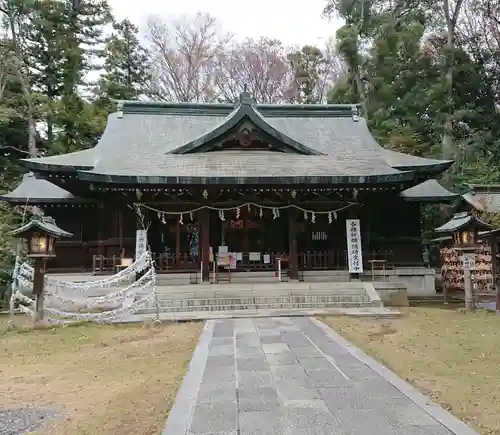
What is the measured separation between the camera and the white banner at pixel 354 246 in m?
14.4

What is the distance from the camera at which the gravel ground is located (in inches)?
159

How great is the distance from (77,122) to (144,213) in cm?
1353

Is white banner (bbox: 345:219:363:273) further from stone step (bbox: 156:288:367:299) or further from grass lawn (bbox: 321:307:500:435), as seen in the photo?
grass lawn (bbox: 321:307:500:435)

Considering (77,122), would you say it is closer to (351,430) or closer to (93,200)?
(93,200)

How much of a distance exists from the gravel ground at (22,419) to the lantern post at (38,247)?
19.8 ft

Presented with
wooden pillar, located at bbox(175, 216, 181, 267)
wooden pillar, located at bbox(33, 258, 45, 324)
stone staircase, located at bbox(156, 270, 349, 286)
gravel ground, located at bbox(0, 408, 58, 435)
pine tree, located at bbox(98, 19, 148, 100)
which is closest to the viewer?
gravel ground, located at bbox(0, 408, 58, 435)

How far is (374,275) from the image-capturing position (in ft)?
49.0

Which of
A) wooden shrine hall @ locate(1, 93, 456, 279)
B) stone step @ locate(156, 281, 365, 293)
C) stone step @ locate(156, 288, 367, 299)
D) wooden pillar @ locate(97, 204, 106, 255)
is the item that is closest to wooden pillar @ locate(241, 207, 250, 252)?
wooden shrine hall @ locate(1, 93, 456, 279)

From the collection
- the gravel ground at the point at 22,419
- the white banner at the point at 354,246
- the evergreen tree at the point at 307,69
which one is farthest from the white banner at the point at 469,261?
the evergreen tree at the point at 307,69

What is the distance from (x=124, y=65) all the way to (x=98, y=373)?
31.8m

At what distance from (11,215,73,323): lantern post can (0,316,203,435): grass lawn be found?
3.08 ft

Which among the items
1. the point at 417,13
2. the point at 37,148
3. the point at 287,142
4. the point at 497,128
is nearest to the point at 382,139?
the point at 497,128

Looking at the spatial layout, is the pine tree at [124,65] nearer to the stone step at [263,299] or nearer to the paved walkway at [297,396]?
the stone step at [263,299]

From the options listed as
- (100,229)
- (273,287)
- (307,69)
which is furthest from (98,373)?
(307,69)
